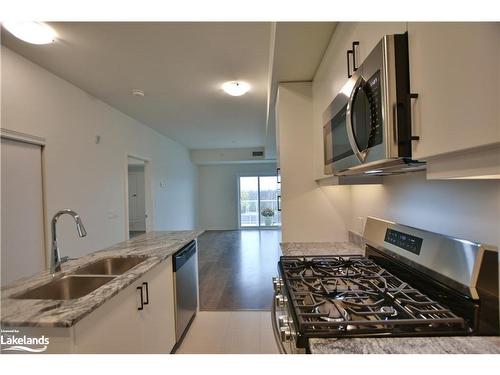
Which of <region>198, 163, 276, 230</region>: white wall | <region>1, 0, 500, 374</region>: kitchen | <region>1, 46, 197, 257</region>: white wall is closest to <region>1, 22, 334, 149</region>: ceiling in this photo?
<region>1, 0, 500, 374</region>: kitchen

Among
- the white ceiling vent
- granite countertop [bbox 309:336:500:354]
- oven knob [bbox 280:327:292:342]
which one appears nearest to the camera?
granite countertop [bbox 309:336:500:354]

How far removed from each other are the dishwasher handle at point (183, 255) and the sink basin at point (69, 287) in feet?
2.26

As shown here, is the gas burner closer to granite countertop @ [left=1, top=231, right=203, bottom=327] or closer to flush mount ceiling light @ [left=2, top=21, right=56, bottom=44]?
granite countertop @ [left=1, top=231, right=203, bottom=327]

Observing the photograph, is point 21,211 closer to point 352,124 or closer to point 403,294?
point 352,124

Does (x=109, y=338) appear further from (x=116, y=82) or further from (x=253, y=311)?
(x=116, y=82)

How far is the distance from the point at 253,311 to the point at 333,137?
7.61 feet

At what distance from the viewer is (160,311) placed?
1982mm

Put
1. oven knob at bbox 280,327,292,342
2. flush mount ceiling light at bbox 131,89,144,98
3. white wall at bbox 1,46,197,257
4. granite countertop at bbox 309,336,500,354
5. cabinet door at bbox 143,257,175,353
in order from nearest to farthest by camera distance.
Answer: granite countertop at bbox 309,336,500,354, oven knob at bbox 280,327,292,342, cabinet door at bbox 143,257,175,353, white wall at bbox 1,46,197,257, flush mount ceiling light at bbox 131,89,144,98

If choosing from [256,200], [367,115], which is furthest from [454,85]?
[256,200]

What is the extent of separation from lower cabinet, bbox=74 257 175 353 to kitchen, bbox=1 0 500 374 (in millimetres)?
12

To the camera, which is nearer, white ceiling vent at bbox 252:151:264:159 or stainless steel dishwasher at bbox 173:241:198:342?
stainless steel dishwasher at bbox 173:241:198:342

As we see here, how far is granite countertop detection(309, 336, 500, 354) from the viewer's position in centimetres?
A: 76

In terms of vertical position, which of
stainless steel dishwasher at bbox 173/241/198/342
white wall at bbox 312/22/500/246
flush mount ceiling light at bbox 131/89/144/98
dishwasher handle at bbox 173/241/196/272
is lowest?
stainless steel dishwasher at bbox 173/241/198/342

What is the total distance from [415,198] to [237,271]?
3.69 m
